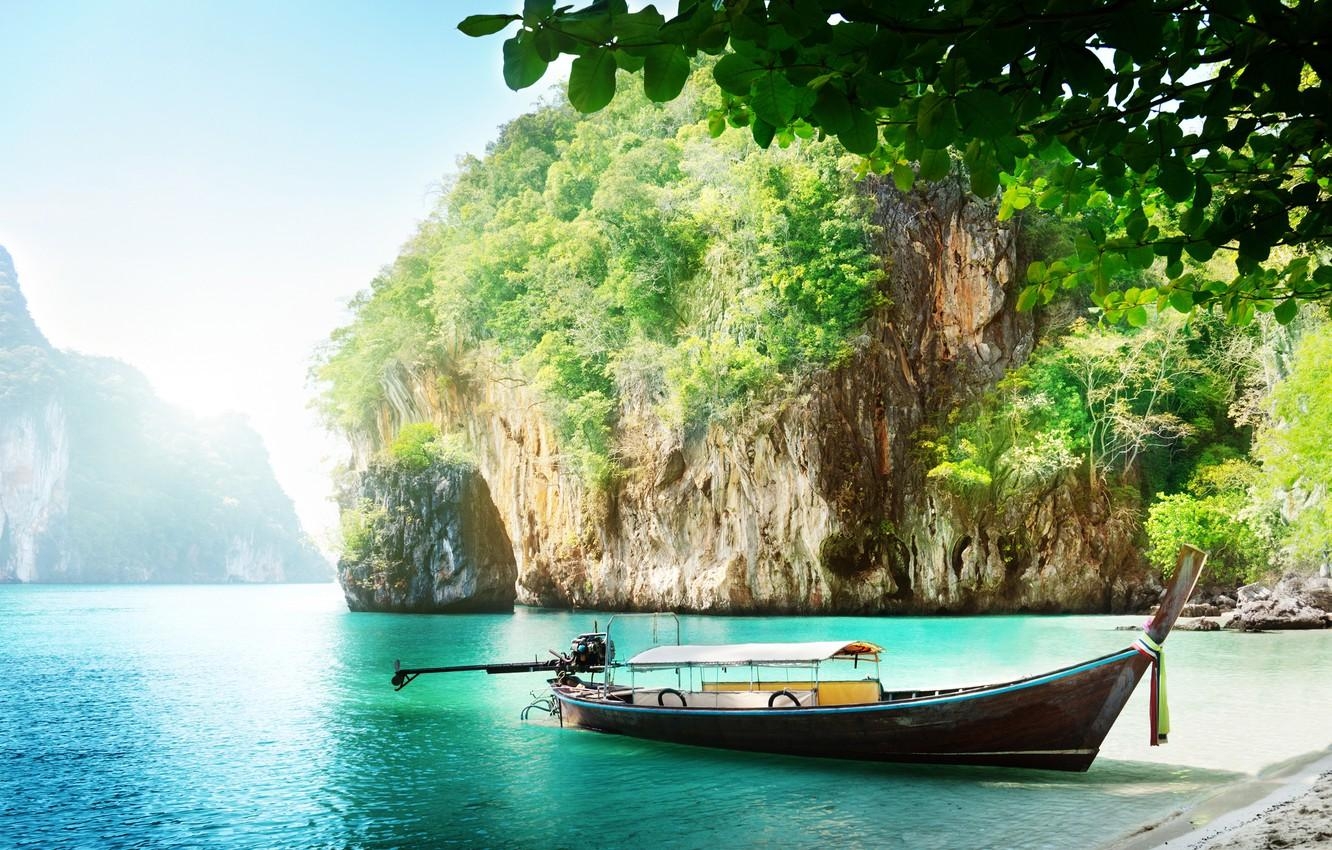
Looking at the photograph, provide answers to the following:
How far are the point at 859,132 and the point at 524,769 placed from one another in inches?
418

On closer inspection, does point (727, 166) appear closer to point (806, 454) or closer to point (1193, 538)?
point (806, 454)

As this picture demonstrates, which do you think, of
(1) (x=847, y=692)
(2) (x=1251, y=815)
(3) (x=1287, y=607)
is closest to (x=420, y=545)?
(3) (x=1287, y=607)

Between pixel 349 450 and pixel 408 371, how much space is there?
7172 mm

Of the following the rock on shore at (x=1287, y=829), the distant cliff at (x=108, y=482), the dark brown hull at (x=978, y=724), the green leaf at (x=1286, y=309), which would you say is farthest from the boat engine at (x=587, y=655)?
the distant cliff at (x=108, y=482)

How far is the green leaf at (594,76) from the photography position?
1910 millimetres

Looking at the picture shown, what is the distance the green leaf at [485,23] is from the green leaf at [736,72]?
0.48 meters

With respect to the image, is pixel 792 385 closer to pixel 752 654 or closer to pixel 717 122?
pixel 752 654

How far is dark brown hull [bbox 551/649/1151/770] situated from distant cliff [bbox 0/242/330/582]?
139m

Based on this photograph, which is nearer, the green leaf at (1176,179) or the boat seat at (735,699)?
the green leaf at (1176,179)

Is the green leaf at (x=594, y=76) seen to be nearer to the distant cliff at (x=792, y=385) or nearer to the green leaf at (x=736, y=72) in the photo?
the green leaf at (x=736, y=72)

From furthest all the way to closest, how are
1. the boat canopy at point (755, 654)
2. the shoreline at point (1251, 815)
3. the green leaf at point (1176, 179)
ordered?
the boat canopy at point (755, 654) < the shoreline at point (1251, 815) < the green leaf at point (1176, 179)

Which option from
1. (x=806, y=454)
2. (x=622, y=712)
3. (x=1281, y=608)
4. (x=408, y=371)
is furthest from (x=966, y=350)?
(x=408, y=371)

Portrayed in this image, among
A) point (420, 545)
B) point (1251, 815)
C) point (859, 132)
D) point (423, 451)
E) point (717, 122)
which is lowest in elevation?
point (1251, 815)

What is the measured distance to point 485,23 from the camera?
1756mm
